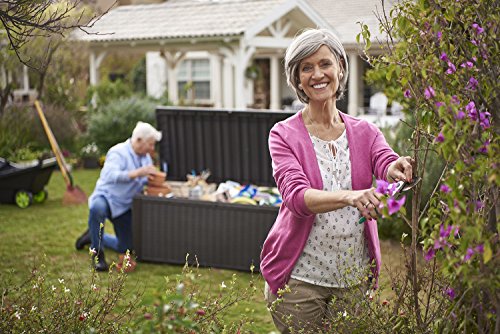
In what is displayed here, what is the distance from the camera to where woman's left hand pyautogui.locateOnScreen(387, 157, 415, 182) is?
2598 millimetres

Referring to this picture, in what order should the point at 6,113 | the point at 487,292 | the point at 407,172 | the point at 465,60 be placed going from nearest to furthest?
the point at 487,292, the point at 465,60, the point at 407,172, the point at 6,113

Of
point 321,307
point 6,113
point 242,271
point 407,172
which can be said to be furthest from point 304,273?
point 6,113

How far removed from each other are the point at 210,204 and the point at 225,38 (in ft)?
28.2

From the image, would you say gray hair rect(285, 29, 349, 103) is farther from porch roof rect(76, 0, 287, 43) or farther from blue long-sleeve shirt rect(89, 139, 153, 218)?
porch roof rect(76, 0, 287, 43)

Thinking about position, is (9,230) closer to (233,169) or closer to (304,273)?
(233,169)

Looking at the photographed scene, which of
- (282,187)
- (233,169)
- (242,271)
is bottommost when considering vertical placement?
(242,271)

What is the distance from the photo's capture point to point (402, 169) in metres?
2.68

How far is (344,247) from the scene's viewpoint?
9.87 ft

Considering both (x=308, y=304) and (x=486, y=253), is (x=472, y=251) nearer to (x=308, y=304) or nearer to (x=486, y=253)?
(x=486, y=253)

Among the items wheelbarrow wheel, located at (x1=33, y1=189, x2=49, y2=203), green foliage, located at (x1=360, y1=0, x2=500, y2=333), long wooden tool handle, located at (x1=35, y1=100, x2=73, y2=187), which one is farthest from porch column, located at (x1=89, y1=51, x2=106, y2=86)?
green foliage, located at (x1=360, y1=0, x2=500, y2=333)

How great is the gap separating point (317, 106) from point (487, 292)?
45.4 inches

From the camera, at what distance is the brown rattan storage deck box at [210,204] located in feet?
21.6

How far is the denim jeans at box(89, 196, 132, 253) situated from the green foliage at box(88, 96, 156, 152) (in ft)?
21.7

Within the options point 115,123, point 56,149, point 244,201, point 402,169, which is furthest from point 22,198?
point 402,169
